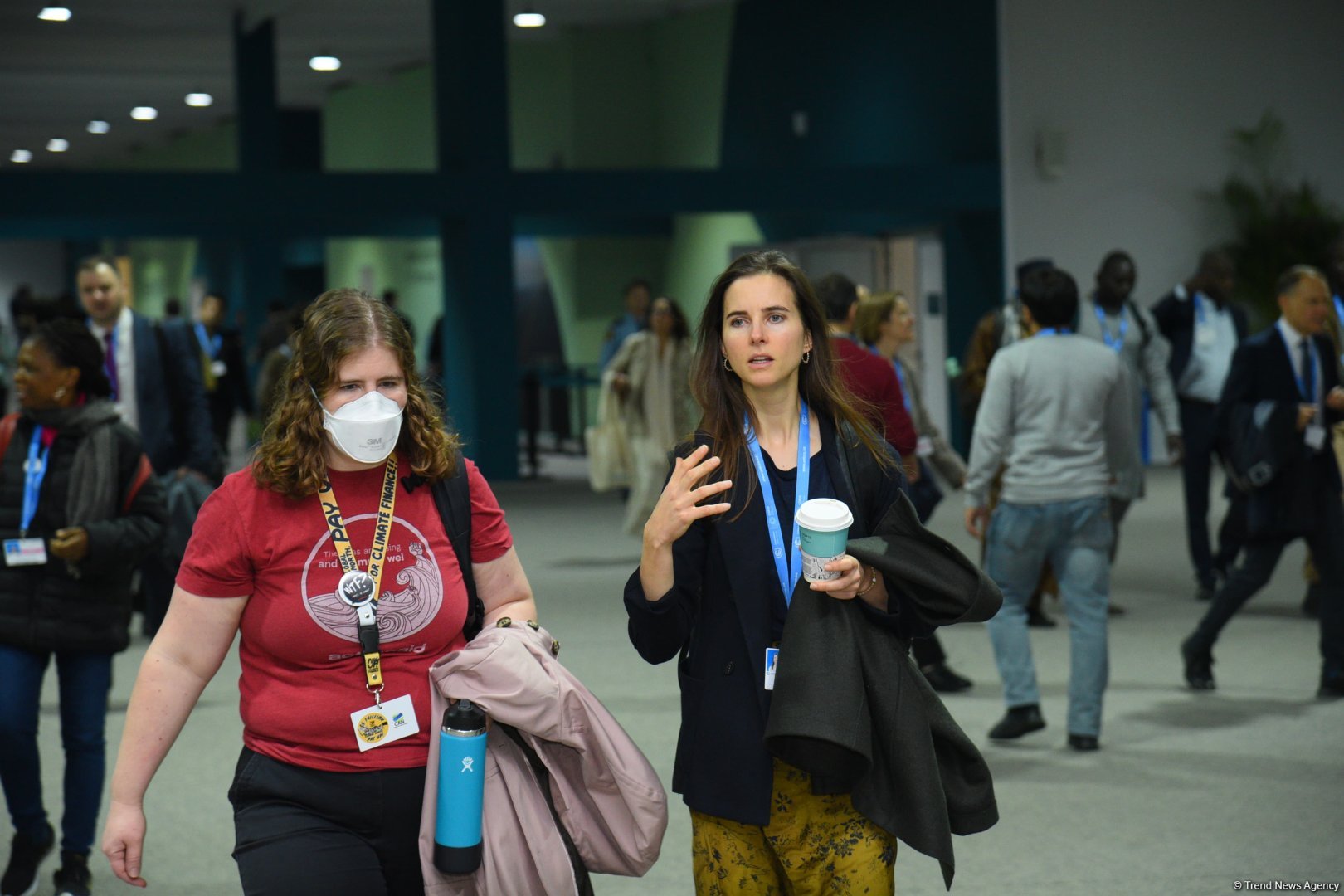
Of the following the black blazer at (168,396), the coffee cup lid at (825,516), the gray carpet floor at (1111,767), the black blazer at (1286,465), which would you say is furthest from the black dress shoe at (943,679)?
the coffee cup lid at (825,516)

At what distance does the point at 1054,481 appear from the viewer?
17.7 feet

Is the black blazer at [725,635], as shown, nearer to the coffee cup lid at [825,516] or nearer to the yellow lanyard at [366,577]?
the coffee cup lid at [825,516]

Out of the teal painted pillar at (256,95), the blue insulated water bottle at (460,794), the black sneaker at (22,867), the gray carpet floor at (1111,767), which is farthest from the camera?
the teal painted pillar at (256,95)

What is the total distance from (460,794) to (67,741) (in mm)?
2209

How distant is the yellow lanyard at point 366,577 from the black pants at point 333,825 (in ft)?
0.51

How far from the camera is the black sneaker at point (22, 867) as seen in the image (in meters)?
4.16

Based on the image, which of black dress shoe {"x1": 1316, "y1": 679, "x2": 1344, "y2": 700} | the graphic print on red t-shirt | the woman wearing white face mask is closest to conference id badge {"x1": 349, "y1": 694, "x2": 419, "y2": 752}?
the woman wearing white face mask

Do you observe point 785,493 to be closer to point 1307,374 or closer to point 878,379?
point 878,379

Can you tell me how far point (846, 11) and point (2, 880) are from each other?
1458 centimetres

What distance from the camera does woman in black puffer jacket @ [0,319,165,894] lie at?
4090 millimetres

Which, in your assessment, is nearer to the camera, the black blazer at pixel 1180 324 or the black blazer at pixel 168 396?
the black blazer at pixel 168 396

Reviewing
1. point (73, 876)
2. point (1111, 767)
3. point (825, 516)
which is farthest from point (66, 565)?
point (1111, 767)

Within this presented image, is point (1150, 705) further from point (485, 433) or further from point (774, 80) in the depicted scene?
point (774, 80)

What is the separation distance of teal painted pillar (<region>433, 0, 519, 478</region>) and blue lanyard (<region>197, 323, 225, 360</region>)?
3421 millimetres
